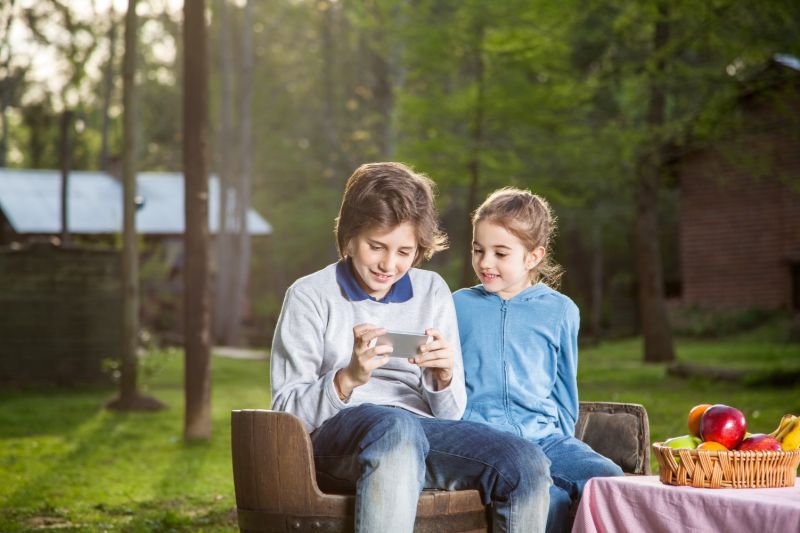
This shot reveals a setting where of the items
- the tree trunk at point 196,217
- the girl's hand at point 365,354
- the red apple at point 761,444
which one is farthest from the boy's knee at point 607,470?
the tree trunk at point 196,217

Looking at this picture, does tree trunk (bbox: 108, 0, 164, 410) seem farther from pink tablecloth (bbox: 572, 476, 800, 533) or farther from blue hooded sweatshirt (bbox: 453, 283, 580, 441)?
pink tablecloth (bbox: 572, 476, 800, 533)

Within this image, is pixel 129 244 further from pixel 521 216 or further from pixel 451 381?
pixel 451 381

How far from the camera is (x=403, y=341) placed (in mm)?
3785

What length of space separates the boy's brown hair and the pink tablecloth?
3.42ft

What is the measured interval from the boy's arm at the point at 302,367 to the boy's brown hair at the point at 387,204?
28 cm

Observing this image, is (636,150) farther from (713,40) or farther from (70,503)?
(70,503)

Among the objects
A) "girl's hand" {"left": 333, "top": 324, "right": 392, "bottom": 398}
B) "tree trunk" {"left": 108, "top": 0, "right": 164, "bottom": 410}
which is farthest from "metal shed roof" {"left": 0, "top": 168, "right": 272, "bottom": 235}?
"girl's hand" {"left": 333, "top": 324, "right": 392, "bottom": 398}

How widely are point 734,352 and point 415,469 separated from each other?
1960cm

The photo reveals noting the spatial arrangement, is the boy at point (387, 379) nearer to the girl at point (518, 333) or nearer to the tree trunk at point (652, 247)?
the girl at point (518, 333)

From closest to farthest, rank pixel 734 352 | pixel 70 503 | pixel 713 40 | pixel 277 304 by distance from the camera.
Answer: pixel 70 503 → pixel 713 40 → pixel 734 352 → pixel 277 304

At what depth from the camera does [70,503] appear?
8.12m

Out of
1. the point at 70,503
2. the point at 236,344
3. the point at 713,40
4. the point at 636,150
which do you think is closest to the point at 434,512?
the point at 70,503

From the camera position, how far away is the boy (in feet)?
12.0

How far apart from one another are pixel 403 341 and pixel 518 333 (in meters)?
0.89
